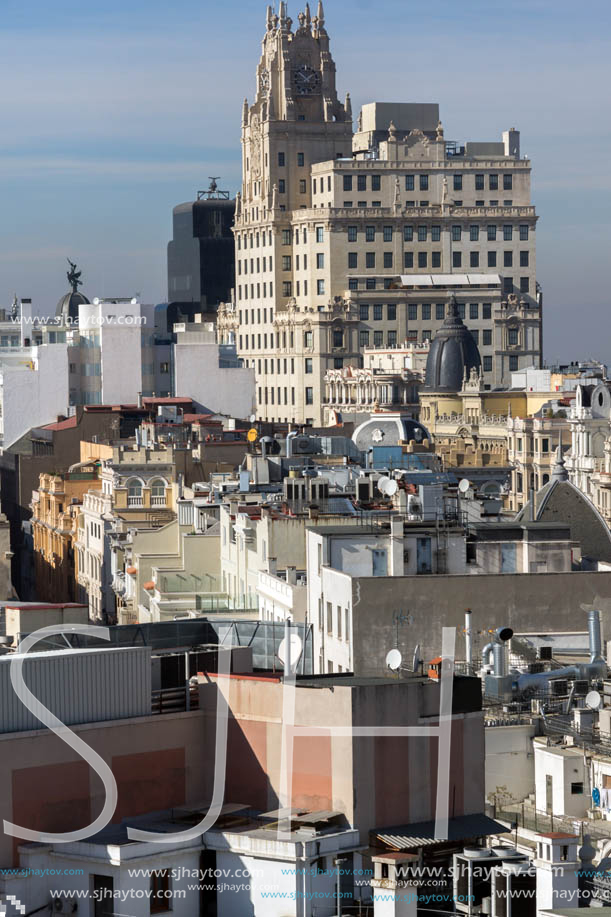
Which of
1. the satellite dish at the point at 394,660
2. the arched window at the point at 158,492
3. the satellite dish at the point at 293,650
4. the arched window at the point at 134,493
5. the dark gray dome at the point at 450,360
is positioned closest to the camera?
the satellite dish at the point at 293,650

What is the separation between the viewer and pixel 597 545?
68.2 metres

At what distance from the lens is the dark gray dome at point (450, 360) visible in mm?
155375

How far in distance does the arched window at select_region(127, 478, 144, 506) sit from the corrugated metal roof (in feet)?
210

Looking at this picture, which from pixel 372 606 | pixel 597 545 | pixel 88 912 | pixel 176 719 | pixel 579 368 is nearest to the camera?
pixel 88 912

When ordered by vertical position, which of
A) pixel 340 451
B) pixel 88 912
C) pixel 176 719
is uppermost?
pixel 340 451

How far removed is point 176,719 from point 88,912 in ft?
12.9

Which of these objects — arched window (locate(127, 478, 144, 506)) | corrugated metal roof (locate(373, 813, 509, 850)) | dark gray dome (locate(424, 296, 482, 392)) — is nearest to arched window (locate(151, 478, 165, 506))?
arched window (locate(127, 478, 144, 506))

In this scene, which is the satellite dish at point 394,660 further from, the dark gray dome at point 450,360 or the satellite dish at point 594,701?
the dark gray dome at point 450,360

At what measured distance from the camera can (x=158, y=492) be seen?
319 feet

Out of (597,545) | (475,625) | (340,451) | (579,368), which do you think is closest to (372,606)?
(475,625)

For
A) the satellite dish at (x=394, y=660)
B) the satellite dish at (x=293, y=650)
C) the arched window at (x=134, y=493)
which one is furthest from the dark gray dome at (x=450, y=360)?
the satellite dish at (x=293, y=650)

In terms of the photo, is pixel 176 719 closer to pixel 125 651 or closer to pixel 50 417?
pixel 125 651

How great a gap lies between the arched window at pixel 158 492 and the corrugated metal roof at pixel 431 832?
211ft

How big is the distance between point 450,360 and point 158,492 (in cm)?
6260
